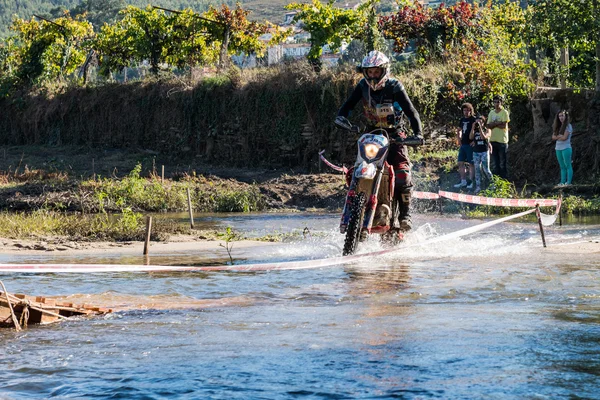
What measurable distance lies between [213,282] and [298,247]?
13.2 feet

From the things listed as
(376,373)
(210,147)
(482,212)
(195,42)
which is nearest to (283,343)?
(376,373)

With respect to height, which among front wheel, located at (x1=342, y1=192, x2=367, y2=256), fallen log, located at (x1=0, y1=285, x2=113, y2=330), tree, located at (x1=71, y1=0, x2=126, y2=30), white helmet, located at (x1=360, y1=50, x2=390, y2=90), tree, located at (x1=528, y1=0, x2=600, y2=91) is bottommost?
fallen log, located at (x1=0, y1=285, x2=113, y2=330)

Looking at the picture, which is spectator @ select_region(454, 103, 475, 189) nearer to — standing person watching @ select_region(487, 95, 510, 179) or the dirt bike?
standing person watching @ select_region(487, 95, 510, 179)

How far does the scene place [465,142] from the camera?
22.9 m

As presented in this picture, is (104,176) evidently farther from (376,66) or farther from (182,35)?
(376,66)

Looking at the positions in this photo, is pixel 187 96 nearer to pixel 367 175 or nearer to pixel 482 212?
pixel 482 212

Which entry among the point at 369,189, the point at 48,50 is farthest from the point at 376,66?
the point at 48,50

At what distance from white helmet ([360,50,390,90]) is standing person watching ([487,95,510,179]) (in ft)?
38.0

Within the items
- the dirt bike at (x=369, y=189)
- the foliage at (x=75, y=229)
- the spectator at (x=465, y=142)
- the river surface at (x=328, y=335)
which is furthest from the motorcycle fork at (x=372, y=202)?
A: the spectator at (x=465, y=142)

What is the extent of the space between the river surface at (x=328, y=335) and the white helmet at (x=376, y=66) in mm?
2136

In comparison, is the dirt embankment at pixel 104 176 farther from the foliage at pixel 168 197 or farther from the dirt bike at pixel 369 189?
the dirt bike at pixel 369 189

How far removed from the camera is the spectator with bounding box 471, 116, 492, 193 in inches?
885

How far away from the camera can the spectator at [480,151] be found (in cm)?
2248

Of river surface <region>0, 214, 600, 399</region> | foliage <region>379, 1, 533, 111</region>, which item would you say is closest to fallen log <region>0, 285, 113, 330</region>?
river surface <region>0, 214, 600, 399</region>
